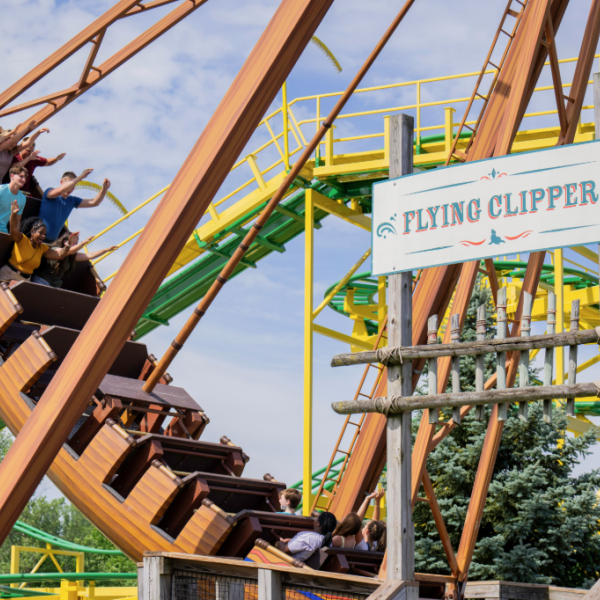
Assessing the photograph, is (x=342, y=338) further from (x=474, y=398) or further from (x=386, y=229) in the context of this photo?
(x=474, y=398)

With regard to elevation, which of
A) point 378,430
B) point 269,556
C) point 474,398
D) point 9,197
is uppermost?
point 9,197

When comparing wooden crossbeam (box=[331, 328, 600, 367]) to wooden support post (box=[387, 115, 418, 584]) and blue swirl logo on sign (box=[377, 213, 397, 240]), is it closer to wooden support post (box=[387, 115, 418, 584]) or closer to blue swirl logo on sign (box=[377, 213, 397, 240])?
wooden support post (box=[387, 115, 418, 584])

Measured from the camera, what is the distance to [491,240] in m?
3.48

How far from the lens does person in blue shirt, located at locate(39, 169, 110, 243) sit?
22.2ft

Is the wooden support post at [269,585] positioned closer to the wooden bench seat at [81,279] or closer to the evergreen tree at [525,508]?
the wooden bench seat at [81,279]

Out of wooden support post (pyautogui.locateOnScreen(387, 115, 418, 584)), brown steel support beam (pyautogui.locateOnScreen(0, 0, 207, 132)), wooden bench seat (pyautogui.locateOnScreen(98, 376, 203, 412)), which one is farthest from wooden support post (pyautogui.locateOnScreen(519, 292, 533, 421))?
brown steel support beam (pyautogui.locateOnScreen(0, 0, 207, 132))

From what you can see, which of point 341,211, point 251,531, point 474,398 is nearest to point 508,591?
point 251,531

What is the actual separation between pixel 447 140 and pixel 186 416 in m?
5.47

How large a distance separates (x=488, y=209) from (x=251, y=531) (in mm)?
2429

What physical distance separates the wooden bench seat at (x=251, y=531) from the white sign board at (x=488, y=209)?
195cm

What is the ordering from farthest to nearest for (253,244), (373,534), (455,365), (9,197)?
(253,244) → (9,197) → (373,534) → (455,365)

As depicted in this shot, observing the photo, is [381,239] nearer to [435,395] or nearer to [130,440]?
[435,395]

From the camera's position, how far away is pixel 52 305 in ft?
21.2

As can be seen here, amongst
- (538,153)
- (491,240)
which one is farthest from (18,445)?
(538,153)
